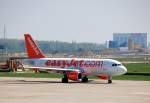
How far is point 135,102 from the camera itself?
41844 millimetres

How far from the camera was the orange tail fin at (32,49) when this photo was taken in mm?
74562

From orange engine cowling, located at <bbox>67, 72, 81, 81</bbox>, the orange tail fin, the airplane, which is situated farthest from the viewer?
the orange tail fin

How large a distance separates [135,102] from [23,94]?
1193 cm

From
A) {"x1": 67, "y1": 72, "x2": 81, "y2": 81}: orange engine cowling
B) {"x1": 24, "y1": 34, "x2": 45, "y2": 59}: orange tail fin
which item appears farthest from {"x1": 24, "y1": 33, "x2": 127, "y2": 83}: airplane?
{"x1": 24, "y1": 34, "x2": 45, "y2": 59}: orange tail fin

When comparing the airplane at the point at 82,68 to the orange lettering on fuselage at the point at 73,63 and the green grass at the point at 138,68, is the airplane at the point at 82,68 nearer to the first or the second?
the orange lettering on fuselage at the point at 73,63

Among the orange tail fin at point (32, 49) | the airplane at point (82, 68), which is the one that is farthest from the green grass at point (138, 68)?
the airplane at point (82, 68)

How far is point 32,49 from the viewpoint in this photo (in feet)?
246

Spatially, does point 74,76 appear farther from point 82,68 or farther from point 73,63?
point 73,63

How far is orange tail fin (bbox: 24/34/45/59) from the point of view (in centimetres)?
7456

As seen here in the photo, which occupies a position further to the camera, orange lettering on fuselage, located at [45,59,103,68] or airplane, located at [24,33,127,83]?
orange lettering on fuselage, located at [45,59,103,68]

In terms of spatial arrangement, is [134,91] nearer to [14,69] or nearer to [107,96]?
[107,96]

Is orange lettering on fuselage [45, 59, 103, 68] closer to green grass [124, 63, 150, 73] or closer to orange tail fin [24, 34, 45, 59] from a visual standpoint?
orange tail fin [24, 34, 45, 59]

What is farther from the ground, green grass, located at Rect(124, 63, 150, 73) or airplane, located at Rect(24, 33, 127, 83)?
airplane, located at Rect(24, 33, 127, 83)

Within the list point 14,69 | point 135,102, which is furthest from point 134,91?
point 14,69
